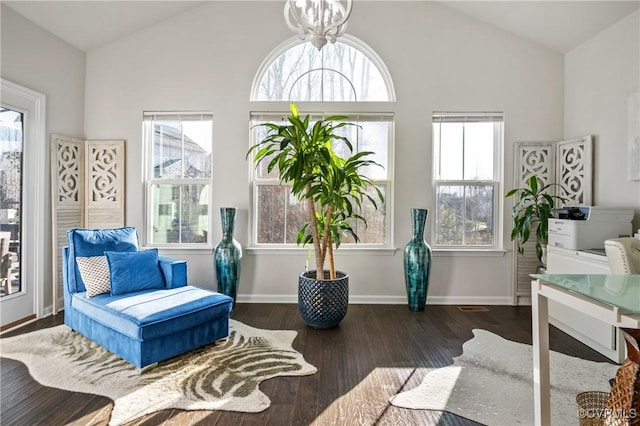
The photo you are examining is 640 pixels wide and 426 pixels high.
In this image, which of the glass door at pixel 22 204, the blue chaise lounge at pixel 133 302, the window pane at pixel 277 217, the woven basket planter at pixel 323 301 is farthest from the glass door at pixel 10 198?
the woven basket planter at pixel 323 301

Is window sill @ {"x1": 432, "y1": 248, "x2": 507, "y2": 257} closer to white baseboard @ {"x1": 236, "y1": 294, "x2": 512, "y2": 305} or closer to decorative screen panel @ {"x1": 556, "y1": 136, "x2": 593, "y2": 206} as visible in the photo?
white baseboard @ {"x1": 236, "y1": 294, "x2": 512, "y2": 305}

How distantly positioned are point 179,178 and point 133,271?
1.46 m

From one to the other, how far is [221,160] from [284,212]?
3.06 ft

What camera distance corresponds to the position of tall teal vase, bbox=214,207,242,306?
3426mm

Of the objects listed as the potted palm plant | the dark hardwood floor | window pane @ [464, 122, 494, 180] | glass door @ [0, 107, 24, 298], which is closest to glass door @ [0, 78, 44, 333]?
glass door @ [0, 107, 24, 298]

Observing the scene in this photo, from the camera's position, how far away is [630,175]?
2836mm

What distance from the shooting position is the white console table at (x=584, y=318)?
245 cm

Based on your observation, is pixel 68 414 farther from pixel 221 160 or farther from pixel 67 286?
pixel 221 160

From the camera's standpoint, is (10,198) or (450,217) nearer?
(10,198)

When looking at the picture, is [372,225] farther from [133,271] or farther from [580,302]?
[580,302]

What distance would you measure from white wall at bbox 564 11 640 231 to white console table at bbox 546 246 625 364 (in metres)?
0.58

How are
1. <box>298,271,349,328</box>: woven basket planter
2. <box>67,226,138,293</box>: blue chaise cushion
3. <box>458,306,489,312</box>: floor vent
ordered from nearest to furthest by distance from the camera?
<box>67,226,138,293</box>: blue chaise cushion
<box>298,271,349,328</box>: woven basket planter
<box>458,306,489,312</box>: floor vent

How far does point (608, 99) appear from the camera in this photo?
311 cm

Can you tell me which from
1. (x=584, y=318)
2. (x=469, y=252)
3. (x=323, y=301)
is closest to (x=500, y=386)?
(x=584, y=318)
